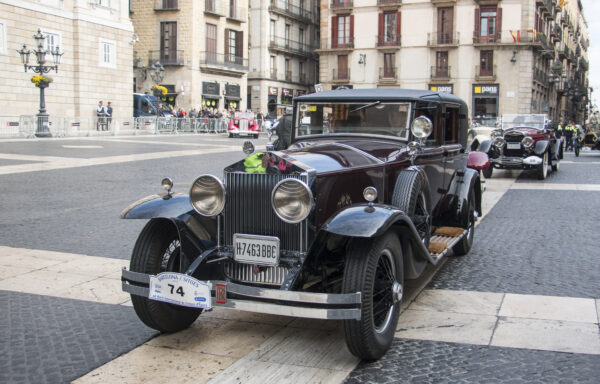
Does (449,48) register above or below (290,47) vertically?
below

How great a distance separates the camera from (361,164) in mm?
4480

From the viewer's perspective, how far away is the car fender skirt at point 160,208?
4.15 m

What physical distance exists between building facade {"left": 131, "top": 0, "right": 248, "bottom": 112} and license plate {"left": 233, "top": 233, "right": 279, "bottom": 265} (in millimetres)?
39269

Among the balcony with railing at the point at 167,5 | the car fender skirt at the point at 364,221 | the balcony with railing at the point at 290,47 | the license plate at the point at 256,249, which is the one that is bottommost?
the license plate at the point at 256,249

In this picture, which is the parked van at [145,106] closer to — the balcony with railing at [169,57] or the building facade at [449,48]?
the balcony with railing at [169,57]

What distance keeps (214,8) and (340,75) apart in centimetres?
1170

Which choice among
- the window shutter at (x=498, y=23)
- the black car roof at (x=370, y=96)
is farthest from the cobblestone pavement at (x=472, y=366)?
the window shutter at (x=498, y=23)

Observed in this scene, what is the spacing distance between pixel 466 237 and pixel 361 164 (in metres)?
2.63

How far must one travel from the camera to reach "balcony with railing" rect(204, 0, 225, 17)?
4506 cm

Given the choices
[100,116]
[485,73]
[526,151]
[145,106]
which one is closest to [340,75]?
[485,73]

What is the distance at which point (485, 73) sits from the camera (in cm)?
4597

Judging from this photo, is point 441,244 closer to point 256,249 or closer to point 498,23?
point 256,249

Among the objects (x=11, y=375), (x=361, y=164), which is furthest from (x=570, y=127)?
(x=11, y=375)

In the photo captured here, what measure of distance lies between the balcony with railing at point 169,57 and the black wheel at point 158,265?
41.1 m
